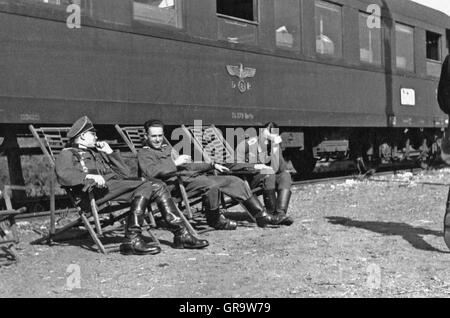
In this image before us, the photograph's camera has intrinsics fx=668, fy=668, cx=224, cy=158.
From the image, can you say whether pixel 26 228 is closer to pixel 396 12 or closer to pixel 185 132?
pixel 185 132

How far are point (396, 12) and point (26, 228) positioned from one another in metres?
8.40

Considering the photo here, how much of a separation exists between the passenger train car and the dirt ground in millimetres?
1586

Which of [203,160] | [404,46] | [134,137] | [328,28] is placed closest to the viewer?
[134,137]

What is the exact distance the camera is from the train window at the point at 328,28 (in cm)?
1015

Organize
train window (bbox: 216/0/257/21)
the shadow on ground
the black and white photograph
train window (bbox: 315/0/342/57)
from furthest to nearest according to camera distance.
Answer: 1. train window (bbox: 315/0/342/57)
2. train window (bbox: 216/0/257/21)
3. the shadow on ground
4. the black and white photograph

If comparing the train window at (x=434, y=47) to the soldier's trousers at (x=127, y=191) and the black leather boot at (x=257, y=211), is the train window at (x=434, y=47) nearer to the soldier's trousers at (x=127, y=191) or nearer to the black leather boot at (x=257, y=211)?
the black leather boot at (x=257, y=211)

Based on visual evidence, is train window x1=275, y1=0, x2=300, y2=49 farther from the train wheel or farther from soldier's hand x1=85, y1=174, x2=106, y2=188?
soldier's hand x1=85, y1=174, x2=106, y2=188

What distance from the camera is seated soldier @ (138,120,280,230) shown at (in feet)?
18.7

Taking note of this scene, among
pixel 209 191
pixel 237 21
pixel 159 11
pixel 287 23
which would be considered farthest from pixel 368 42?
pixel 209 191

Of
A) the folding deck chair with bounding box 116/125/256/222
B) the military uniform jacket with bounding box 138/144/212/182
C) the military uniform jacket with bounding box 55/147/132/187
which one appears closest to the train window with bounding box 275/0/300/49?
the folding deck chair with bounding box 116/125/256/222

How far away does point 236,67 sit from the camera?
28.1 ft

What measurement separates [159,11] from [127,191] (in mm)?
3021

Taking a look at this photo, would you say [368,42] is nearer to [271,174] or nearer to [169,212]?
[271,174]

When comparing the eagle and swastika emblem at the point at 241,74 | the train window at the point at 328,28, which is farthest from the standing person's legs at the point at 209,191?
the train window at the point at 328,28
